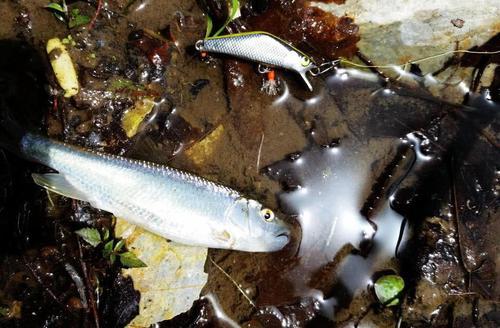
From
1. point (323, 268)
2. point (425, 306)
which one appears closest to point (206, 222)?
point (323, 268)

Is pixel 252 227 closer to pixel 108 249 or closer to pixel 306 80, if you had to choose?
pixel 108 249

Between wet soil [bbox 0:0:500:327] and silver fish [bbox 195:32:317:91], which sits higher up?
silver fish [bbox 195:32:317:91]

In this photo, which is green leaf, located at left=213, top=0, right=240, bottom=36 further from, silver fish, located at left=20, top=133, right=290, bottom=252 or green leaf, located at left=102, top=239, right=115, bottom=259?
green leaf, located at left=102, top=239, right=115, bottom=259

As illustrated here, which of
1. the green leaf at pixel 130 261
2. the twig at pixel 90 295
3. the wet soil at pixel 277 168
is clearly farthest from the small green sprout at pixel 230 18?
the twig at pixel 90 295

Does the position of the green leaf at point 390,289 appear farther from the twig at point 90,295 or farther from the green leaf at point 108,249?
the twig at point 90,295

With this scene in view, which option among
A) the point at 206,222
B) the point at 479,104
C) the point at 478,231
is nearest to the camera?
the point at 206,222

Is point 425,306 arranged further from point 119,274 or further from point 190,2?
point 190,2

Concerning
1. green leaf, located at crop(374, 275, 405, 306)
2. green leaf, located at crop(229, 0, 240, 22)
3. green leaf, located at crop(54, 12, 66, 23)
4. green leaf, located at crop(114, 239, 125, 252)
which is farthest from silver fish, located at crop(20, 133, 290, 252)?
green leaf, located at crop(229, 0, 240, 22)
